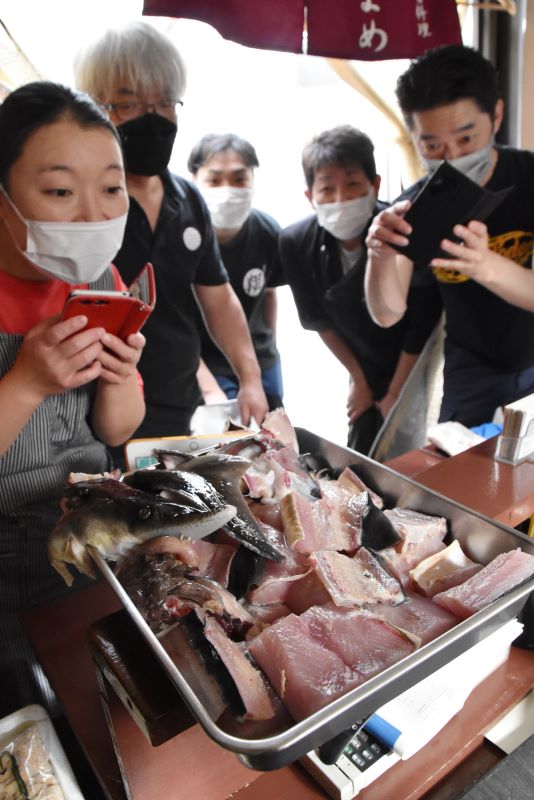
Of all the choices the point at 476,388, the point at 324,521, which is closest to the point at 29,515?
the point at 324,521

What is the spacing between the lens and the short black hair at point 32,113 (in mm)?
1325

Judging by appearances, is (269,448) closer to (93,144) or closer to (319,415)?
(93,144)

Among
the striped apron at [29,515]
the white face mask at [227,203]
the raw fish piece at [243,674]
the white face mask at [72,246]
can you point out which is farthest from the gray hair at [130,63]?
the raw fish piece at [243,674]

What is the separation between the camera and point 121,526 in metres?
0.83

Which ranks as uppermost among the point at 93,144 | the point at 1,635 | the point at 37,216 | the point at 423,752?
the point at 93,144

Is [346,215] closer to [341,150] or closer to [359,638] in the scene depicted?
[341,150]

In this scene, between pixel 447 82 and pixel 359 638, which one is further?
pixel 447 82

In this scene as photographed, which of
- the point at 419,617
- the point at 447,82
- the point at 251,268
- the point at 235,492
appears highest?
the point at 447,82

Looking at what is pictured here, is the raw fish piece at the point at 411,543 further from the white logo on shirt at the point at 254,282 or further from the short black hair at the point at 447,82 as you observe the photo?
the white logo on shirt at the point at 254,282

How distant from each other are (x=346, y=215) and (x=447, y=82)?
787 millimetres

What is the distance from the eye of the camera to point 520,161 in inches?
87.3

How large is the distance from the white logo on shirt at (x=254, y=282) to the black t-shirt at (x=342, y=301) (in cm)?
15

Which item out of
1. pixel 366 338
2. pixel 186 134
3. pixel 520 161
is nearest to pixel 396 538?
pixel 520 161

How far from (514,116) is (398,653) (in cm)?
362
